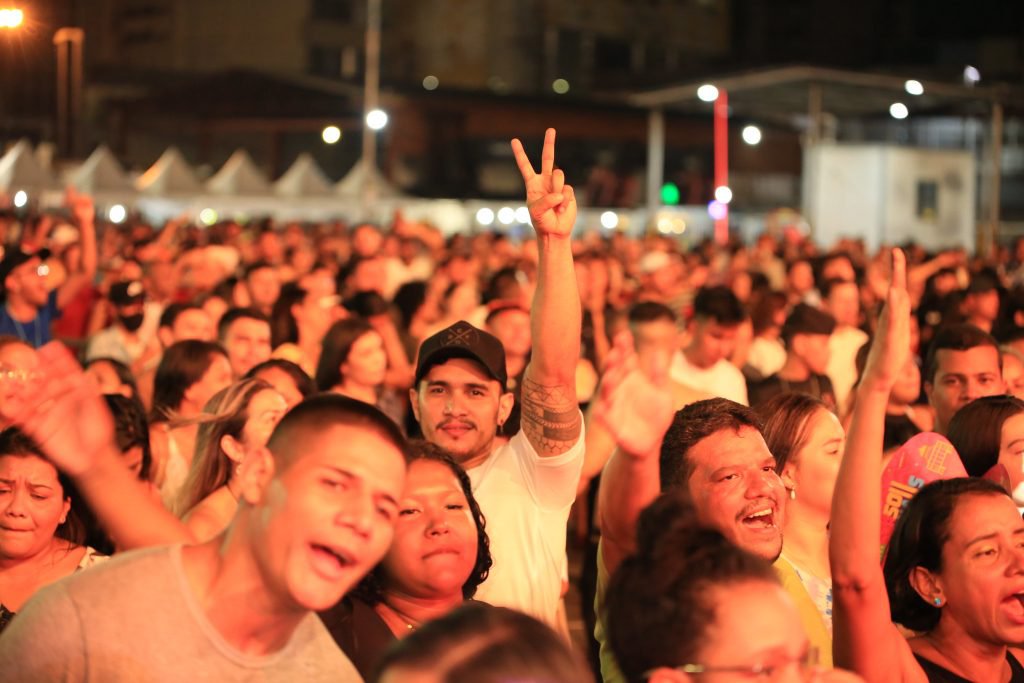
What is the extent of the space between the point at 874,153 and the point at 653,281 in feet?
50.9

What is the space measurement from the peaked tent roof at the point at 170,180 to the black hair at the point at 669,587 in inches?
1217

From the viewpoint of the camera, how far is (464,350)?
5.54 meters

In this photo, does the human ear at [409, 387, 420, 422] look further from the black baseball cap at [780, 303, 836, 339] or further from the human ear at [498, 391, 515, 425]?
the black baseball cap at [780, 303, 836, 339]

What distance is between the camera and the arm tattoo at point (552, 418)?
4.73 meters

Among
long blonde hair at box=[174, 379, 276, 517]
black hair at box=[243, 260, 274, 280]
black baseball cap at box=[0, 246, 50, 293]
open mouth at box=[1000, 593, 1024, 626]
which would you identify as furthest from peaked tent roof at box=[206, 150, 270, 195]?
open mouth at box=[1000, 593, 1024, 626]

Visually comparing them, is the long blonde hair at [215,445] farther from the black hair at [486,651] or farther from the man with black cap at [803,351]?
the man with black cap at [803,351]

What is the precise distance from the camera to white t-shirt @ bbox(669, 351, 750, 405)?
9.27m

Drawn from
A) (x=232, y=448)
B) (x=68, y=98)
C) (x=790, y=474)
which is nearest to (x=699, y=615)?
(x=790, y=474)

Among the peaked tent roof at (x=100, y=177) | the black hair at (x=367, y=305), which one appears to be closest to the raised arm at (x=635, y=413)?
the black hair at (x=367, y=305)

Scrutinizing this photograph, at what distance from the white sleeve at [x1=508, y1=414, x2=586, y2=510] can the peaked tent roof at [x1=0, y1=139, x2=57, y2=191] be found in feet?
79.4

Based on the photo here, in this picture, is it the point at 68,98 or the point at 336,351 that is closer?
the point at 336,351

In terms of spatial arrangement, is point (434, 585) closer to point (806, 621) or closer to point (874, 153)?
point (806, 621)

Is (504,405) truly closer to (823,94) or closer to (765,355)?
(765,355)

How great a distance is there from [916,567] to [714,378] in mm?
5087
